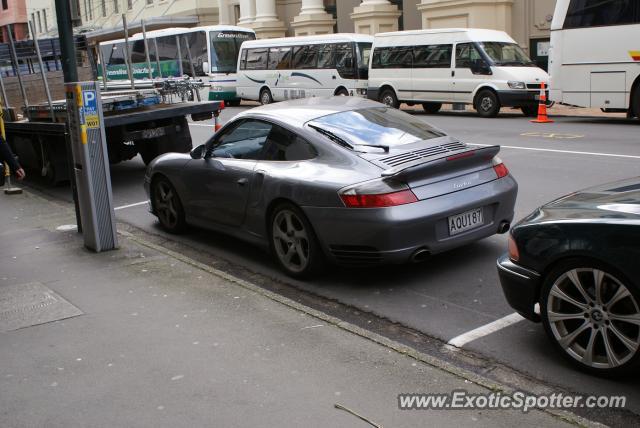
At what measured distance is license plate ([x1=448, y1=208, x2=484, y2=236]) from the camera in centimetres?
599

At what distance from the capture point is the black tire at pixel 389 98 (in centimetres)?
2423

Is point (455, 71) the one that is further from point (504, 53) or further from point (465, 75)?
point (504, 53)

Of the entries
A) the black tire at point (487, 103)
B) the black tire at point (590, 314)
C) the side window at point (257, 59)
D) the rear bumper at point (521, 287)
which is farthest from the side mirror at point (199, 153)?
the side window at point (257, 59)

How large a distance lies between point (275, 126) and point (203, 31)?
82.5 feet

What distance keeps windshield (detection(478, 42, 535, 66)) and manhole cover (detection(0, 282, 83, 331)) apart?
56.9ft

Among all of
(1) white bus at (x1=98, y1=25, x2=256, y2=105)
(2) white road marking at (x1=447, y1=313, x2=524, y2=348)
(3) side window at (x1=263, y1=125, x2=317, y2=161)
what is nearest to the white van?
(1) white bus at (x1=98, y1=25, x2=256, y2=105)

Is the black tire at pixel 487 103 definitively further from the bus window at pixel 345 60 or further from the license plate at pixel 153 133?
the license plate at pixel 153 133

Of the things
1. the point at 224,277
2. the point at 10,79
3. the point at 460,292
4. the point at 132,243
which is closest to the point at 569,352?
the point at 460,292

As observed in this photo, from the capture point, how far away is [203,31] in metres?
30.7

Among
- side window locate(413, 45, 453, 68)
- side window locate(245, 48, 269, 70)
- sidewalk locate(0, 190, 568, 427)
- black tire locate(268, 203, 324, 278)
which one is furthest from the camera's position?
side window locate(245, 48, 269, 70)

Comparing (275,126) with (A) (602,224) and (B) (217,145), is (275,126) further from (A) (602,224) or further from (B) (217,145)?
(A) (602,224)

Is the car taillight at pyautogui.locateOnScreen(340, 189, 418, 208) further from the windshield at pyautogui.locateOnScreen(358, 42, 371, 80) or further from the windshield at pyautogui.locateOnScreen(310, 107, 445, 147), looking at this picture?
the windshield at pyautogui.locateOnScreen(358, 42, 371, 80)

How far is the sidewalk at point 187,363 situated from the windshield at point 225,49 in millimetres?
25291

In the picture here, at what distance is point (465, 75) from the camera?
21.9 metres
